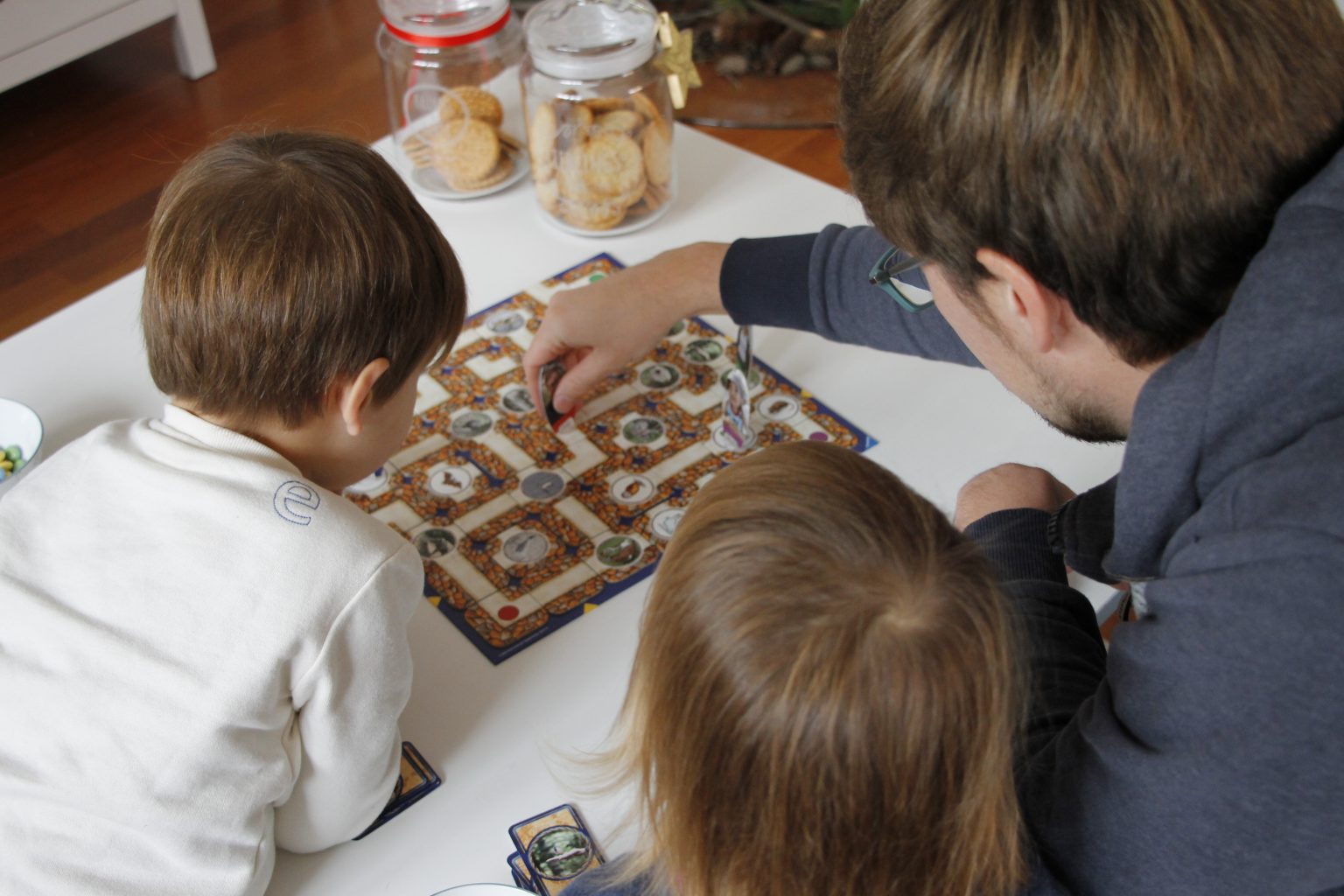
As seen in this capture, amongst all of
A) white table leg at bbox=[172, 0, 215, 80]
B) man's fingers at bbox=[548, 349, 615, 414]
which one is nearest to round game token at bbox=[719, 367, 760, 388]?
man's fingers at bbox=[548, 349, 615, 414]

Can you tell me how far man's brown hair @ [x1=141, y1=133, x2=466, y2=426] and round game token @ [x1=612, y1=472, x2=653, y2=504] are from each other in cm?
22

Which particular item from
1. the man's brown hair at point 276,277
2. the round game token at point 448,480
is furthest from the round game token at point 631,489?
the man's brown hair at point 276,277

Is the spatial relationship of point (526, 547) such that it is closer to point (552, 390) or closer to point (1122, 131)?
point (552, 390)

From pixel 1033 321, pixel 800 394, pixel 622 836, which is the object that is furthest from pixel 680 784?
pixel 800 394

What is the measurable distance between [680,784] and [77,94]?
265 centimetres

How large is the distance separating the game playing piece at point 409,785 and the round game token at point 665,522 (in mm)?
254

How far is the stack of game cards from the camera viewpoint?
2.50 feet

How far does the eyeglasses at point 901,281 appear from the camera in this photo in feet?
3.05

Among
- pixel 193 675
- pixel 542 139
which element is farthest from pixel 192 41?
pixel 193 675

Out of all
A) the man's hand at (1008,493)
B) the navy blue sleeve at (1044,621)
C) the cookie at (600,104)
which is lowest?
the man's hand at (1008,493)

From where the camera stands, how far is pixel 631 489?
3.36ft

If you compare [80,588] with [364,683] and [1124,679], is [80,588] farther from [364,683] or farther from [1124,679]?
[1124,679]

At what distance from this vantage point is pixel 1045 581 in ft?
2.74

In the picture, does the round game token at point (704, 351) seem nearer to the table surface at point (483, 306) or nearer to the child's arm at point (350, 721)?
the table surface at point (483, 306)
